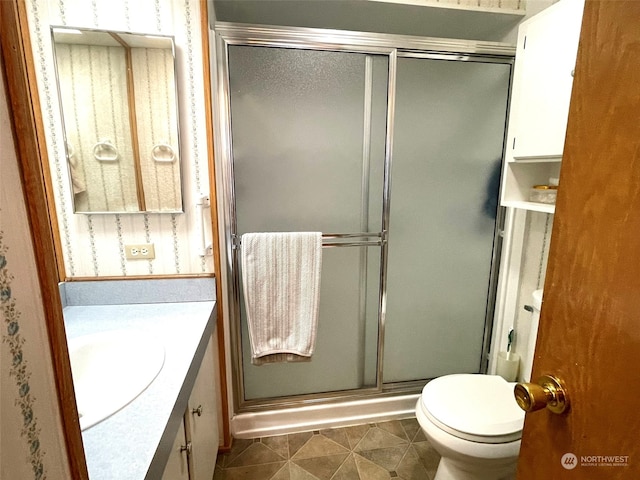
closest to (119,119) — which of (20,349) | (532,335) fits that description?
(20,349)

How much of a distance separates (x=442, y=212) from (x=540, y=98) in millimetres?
644

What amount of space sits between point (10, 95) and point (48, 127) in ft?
3.94

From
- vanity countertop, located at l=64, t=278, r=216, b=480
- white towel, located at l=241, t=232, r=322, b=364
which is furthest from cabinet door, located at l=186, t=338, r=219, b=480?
white towel, located at l=241, t=232, r=322, b=364

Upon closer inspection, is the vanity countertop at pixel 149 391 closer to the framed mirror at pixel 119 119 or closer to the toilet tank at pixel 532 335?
the framed mirror at pixel 119 119

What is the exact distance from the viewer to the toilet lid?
116cm

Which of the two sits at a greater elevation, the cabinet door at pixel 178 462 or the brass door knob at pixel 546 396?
the brass door knob at pixel 546 396

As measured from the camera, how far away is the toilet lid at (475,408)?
3.80 ft

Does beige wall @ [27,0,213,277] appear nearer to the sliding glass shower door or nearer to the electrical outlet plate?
the electrical outlet plate

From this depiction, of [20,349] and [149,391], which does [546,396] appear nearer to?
[20,349]

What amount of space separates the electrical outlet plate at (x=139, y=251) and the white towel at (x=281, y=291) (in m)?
0.37

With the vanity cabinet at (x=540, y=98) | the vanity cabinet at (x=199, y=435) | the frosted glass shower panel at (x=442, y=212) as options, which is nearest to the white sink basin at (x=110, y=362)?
the vanity cabinet at (x=199, y=435)

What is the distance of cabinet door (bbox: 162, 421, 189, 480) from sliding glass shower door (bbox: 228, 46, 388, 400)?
0.73 metres

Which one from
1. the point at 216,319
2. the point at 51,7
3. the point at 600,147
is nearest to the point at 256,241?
the point at 216,319

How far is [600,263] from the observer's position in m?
0.50
